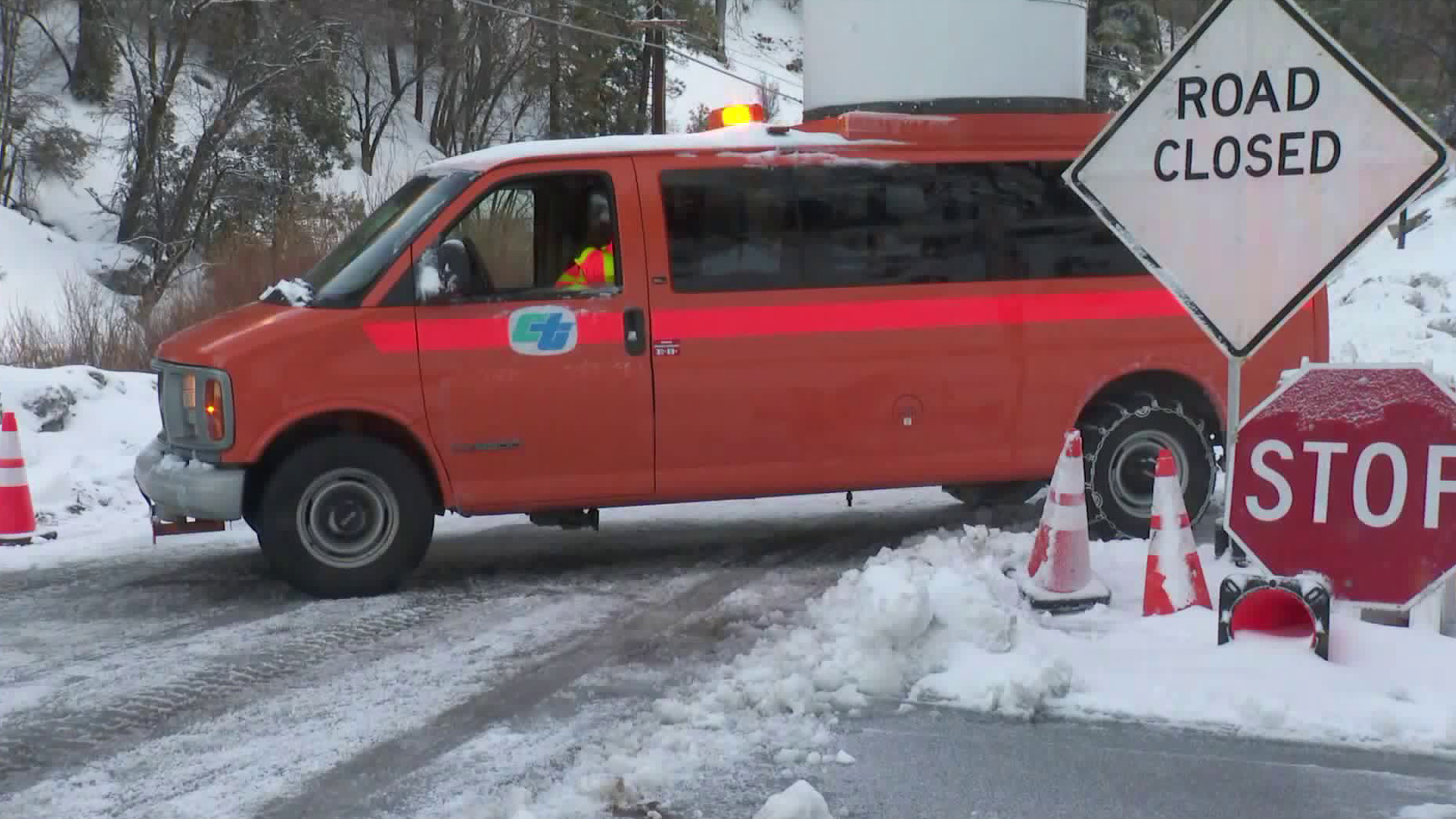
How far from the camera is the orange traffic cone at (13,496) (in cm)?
866

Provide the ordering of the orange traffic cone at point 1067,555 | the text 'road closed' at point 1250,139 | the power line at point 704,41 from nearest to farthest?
1. the text 'road closed' at point 1250,139
2. the orange traffic cone at point 1067,555
3. the power line at point 704,41

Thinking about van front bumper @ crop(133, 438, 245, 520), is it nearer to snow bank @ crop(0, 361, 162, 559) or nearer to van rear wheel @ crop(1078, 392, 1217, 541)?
snow bank @ crop(0, 361, 162, 559)

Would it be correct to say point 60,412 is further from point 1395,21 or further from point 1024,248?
point 1395,21

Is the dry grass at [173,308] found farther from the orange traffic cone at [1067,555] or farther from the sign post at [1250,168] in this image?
the sign post at [1250,168]

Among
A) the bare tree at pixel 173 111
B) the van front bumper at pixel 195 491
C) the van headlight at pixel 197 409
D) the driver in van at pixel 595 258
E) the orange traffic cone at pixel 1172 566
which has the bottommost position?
the orange traffic cone at pixel 1172 566

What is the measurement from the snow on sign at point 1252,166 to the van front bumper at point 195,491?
3954 millimetres

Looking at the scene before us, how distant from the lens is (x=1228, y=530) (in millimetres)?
5848

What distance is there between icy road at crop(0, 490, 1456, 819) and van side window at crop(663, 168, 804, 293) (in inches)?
58.6

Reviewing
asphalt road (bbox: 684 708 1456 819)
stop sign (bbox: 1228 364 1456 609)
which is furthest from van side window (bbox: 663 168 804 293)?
asphalt road (bbox: 684 708 1456 819)

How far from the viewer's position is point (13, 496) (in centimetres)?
870

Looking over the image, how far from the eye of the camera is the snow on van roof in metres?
7.54

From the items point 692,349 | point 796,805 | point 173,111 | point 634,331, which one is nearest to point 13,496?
point 634,331

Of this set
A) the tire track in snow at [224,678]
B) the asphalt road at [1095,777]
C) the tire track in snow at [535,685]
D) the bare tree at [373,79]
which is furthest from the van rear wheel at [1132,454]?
the bare tree at [373,79]

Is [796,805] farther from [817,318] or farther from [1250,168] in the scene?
[817,318]
